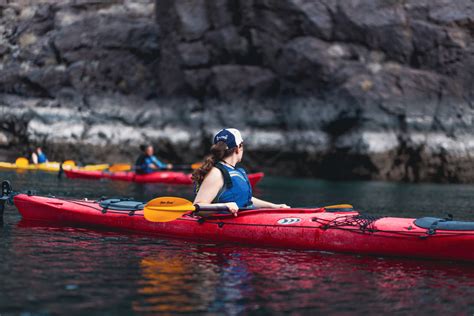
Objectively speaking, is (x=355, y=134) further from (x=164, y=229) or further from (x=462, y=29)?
(x=164, y=229)

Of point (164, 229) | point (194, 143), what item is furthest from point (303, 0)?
point (164, 229)

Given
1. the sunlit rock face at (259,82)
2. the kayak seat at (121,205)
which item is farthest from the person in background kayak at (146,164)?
the kayak seat at (121,205)

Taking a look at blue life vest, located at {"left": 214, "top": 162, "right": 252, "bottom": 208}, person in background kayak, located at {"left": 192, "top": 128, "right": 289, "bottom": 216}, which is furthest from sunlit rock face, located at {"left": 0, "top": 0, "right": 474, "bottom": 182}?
person in background kayak, located at {"left": 192, "top": 128, "right": 289, "bottom": 216}

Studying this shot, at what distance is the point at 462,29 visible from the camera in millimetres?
26469

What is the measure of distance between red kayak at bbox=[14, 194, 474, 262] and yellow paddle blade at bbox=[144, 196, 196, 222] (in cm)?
46

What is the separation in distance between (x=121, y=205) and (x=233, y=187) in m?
2.04

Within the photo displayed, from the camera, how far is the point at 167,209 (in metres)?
7.52

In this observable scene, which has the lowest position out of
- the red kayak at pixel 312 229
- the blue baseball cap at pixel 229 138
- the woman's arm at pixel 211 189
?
the red kayak at pixel 312 229

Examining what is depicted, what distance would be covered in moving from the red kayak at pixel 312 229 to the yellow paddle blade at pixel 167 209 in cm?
46

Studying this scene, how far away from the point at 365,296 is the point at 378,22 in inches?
915

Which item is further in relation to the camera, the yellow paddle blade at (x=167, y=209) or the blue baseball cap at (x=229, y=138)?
the yellow paddle blade at (x=167, y=209)

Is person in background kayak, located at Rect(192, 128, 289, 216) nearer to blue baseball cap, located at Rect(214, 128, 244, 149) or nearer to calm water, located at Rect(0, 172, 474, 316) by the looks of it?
blue baseball cap, located at Rect(214, 128, 244, 149)

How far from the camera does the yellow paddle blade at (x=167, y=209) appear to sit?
7.45m

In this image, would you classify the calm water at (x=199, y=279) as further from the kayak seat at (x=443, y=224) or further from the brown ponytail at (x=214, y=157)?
the brown ponytail at (x=214, y=157)
